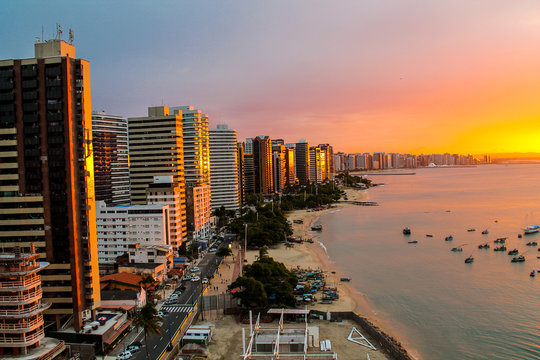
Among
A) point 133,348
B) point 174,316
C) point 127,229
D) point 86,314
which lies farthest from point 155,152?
point 133,348

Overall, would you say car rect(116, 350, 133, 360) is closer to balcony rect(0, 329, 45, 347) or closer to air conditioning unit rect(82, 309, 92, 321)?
air conditioning unit rect(82, 309, 92, 321)

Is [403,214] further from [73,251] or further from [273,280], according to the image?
[73,251]

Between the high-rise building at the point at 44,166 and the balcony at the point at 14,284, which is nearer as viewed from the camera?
the balcony at the point at 14,284

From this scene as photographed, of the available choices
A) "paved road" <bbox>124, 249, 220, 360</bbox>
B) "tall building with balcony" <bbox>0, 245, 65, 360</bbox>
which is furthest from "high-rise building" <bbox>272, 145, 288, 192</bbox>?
"tall building with balcony" <bbox>0, 245, 65, 360</bbox>

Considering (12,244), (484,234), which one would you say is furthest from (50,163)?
(484,234)

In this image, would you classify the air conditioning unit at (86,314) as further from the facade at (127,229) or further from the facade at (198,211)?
the facade at (198,211)

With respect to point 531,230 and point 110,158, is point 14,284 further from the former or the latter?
point 531,230

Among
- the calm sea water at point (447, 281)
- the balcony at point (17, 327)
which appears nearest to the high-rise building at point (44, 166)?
the balcony at point (17, 327)
